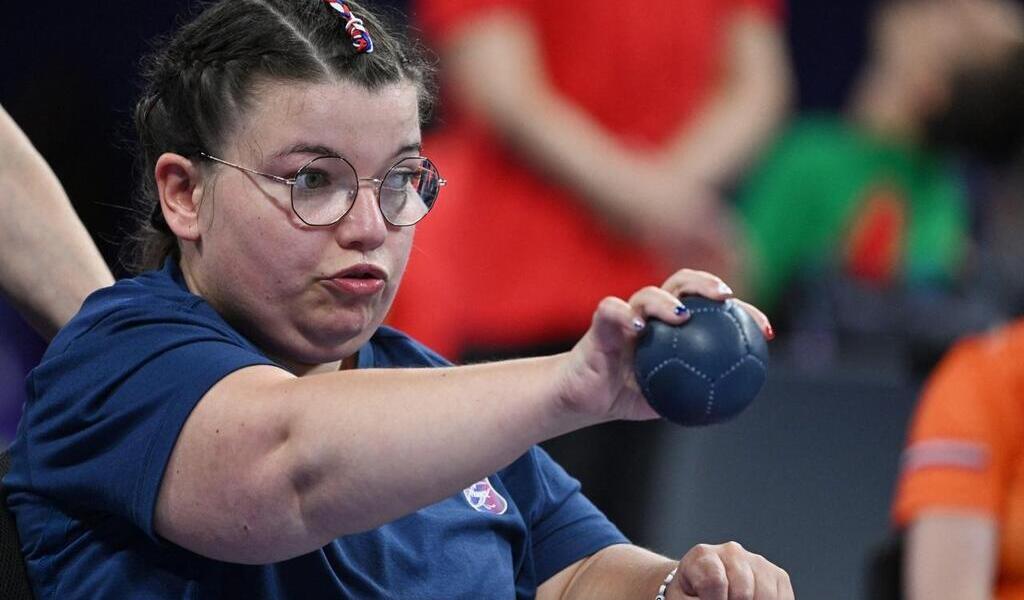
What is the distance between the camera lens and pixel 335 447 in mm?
1584

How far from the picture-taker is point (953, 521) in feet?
10.7

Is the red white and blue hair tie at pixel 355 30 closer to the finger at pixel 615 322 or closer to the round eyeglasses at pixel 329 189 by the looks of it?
the round eyeglasses at pixel 329 189

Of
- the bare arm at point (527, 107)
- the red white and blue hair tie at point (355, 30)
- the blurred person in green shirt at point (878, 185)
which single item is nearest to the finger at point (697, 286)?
the red white and blue hair tie at point (355, 30)

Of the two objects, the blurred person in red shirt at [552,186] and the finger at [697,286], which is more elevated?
the blurred person in red shirt at [552,186]

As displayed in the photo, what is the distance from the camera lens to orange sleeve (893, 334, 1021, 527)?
3264mm

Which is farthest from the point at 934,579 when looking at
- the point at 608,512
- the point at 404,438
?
the point at 404,438

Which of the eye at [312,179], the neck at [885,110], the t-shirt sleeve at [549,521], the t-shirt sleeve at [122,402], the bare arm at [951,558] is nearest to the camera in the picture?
the t-shirt sleeve at [122,402]

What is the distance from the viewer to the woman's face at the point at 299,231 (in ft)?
6.17

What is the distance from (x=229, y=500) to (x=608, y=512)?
2.46m

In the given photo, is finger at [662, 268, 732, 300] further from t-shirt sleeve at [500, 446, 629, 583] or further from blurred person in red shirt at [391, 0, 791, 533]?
blurred person in red shirt at [391, 0, 791, 533]

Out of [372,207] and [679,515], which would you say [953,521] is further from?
[372,207]

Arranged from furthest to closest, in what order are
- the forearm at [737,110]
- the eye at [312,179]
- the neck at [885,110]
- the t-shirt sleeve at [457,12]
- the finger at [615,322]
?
the neck at [885,110], the forearm at [737,110], the t-shirt sleeve at [457,12], the eye at [312,179], the finger at [615,322]

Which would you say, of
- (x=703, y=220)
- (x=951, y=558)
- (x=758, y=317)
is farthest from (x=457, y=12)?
(x=758, y=317)

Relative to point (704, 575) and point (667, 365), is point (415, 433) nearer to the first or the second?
point (667, 365)
